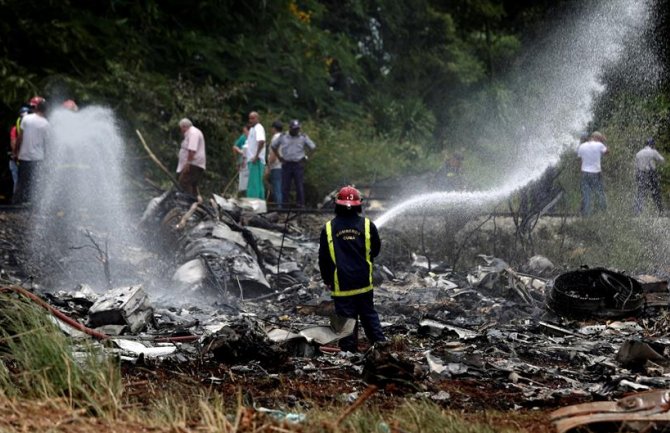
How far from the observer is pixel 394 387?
7027 millimetres

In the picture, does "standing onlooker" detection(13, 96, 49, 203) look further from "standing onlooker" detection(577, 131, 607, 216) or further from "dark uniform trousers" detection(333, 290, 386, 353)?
"standing onlooker" detection(577, 131, 607, 216)

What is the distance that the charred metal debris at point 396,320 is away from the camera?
7.49m

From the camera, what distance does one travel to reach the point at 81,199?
17.2 meters

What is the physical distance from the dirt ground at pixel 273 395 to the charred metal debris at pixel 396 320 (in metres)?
0.06

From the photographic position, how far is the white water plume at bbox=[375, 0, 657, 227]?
16938 millimetres

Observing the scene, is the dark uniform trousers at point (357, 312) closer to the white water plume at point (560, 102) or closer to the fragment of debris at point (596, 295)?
the fragment of debris at point (596, 295)

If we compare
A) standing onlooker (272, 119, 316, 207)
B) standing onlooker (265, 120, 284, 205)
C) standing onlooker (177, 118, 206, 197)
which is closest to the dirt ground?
standing onlooker (177, 118, 206, 197)

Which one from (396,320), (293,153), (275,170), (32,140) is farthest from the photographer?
(275,170)

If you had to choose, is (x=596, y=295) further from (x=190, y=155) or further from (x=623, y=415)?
(x=190, y=155)

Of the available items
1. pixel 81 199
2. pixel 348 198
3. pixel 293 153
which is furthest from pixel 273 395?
pixel 81 199

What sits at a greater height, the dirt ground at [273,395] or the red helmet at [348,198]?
the red helmet at [348,198]

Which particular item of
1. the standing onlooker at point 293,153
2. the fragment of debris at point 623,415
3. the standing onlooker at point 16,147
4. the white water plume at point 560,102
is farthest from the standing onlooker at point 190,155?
the fragment of debris at point 623,415

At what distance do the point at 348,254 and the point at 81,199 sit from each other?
9793 mm

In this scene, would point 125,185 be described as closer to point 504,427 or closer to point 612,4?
point 612,4
